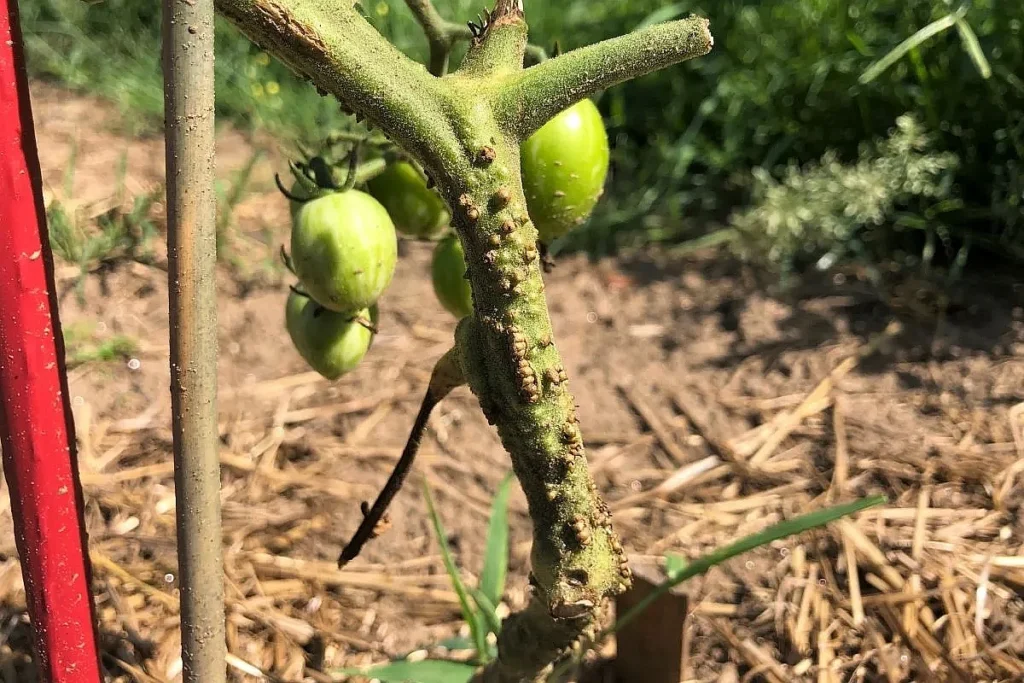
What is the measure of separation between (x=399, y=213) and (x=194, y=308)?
0.26 meters

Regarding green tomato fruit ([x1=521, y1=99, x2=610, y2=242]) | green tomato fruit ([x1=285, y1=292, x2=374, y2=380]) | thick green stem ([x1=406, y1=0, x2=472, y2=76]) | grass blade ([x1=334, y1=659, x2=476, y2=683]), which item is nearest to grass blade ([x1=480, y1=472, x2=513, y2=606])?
grass blade ([x1=334, y1=659, x2=476, y2=683])

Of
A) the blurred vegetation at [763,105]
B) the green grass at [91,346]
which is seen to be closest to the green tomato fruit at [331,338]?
the green grass at [91,346]

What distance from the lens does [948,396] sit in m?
1.58

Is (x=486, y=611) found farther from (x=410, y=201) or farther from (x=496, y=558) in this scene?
(x=410, y=201)

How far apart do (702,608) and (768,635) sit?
9cm

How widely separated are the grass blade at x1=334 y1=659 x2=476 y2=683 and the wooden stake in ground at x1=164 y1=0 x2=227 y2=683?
20cm

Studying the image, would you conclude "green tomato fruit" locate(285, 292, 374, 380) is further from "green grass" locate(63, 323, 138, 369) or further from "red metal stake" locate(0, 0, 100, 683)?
"green grass" locate(63, 323, 138, 369)

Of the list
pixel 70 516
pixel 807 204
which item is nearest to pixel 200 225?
pixel 70 516

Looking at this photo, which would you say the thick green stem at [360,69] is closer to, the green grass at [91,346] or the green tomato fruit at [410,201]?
the green tomato fruit at [410,201]

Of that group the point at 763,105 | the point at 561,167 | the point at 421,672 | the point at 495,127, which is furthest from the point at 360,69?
the point at 763,105

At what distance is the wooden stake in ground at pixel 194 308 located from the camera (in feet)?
1.72

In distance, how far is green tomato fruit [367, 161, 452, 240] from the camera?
771mm

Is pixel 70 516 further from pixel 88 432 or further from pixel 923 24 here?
pixel 923 24

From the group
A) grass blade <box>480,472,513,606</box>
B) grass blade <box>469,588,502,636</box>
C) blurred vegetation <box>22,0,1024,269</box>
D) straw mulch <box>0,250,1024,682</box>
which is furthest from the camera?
blurred vegetation <box>22,0,1024,269</box>
